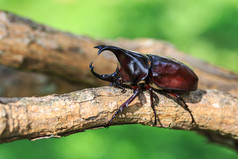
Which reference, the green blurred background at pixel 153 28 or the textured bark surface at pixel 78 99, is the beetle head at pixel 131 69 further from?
the green blurred background at pixel 153 28

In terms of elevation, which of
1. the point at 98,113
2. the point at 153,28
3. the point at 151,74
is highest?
the point at 153,28

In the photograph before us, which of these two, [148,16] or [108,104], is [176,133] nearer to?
[148,16]

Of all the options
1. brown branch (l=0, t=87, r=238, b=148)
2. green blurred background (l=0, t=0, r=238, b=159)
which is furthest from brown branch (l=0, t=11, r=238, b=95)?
green blurred background (l=0, t=0, r=238, b=159)

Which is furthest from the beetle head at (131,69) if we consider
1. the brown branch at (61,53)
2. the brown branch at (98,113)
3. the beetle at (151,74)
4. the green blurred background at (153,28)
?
the green blurred background at (153,28)

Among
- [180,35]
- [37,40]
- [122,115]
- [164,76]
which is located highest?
[180,35]

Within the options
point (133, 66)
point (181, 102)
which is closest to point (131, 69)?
point (133, 66)

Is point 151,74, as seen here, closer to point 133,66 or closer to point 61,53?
point 133,66

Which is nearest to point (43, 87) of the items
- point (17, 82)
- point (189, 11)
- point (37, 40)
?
point (17, 82)
